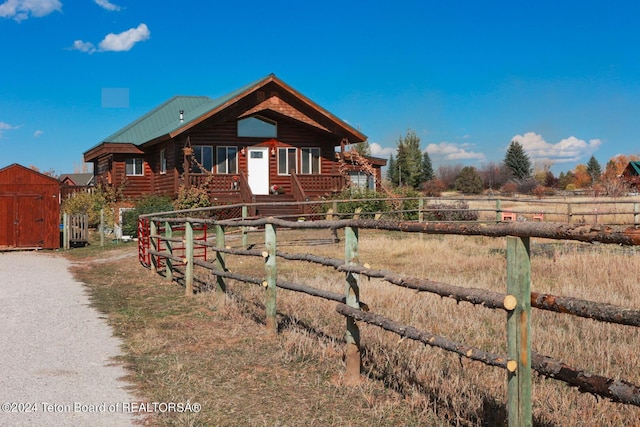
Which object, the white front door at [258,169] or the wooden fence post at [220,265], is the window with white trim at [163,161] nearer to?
the white front door at [258,169]

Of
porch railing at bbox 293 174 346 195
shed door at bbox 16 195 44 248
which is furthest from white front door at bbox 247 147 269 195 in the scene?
shed door at bbox 16 195 44 248

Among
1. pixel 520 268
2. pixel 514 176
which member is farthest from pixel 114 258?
pixel 514 176

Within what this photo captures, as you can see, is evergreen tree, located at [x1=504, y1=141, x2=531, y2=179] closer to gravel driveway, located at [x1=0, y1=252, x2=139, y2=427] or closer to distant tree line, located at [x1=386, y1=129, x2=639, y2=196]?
distant tree line, located at [x1=386, y1=129, x2=639, y2=196]

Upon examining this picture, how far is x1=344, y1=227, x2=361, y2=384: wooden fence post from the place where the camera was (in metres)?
5.57

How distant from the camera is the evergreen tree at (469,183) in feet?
274

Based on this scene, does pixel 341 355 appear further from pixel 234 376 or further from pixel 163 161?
pixel 163 161

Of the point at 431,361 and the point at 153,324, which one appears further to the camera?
the point at 153,324

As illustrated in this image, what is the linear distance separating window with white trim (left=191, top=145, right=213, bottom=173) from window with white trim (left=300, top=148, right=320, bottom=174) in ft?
14.0

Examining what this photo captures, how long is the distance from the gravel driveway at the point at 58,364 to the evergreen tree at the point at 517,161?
3773 inches

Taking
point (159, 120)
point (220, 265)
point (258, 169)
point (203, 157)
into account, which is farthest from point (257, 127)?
point (220, 265)

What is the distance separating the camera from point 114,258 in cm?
1822

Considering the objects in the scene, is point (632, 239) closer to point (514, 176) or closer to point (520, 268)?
point (520, 268)

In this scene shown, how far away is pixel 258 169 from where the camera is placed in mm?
29172

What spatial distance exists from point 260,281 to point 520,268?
4.58 metres
